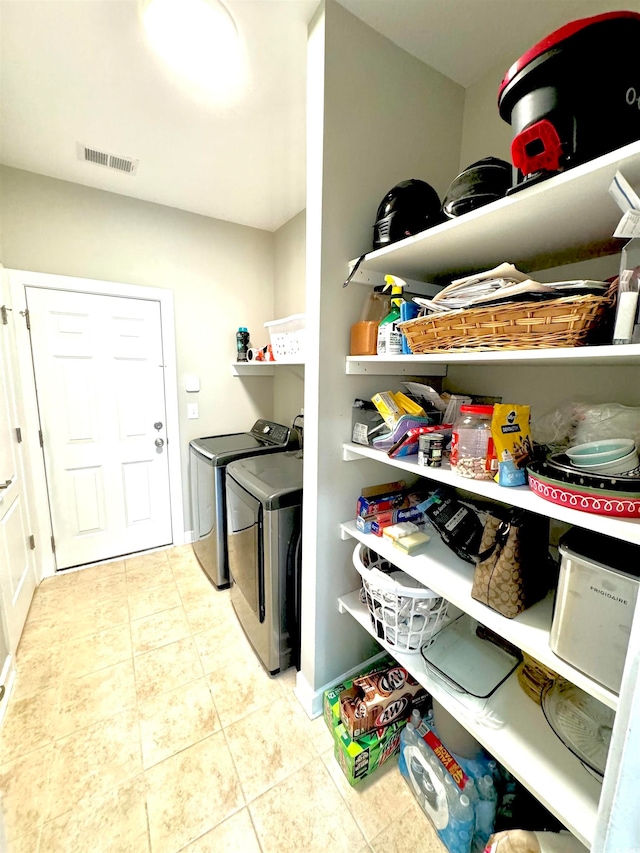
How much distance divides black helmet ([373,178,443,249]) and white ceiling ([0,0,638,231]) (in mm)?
611

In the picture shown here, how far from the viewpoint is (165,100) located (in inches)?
56.7

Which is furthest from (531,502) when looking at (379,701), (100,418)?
(100,418)

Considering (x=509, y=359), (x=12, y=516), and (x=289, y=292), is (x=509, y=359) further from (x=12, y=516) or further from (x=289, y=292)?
(x=12, y=516)

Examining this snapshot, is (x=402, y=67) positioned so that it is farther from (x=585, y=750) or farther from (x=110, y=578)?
(x=110, y=578)

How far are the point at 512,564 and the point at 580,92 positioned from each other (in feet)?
3.18

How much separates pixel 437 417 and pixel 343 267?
64 cm

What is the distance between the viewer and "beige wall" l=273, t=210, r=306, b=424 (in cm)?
249

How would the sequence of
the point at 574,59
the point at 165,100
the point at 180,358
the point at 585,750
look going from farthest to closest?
the point at 180,358 → the point at 165,100 → the point at 585,750 → the point at 574,59

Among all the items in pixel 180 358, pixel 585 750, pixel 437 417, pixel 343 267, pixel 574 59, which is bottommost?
pixel 585 750

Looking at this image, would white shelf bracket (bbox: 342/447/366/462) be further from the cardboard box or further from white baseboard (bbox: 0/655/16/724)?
white baseboard (bbox: 0/655/16/724)

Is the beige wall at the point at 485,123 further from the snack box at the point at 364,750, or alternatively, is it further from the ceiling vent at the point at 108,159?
the snack box at the point at 364,750

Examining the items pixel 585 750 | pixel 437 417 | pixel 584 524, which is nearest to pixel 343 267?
pixel 437 417

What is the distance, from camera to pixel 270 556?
4.76 ft

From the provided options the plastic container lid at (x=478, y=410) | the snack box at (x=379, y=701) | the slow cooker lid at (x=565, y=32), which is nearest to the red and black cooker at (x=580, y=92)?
the slow cooker lid at (x=565, y=32)
